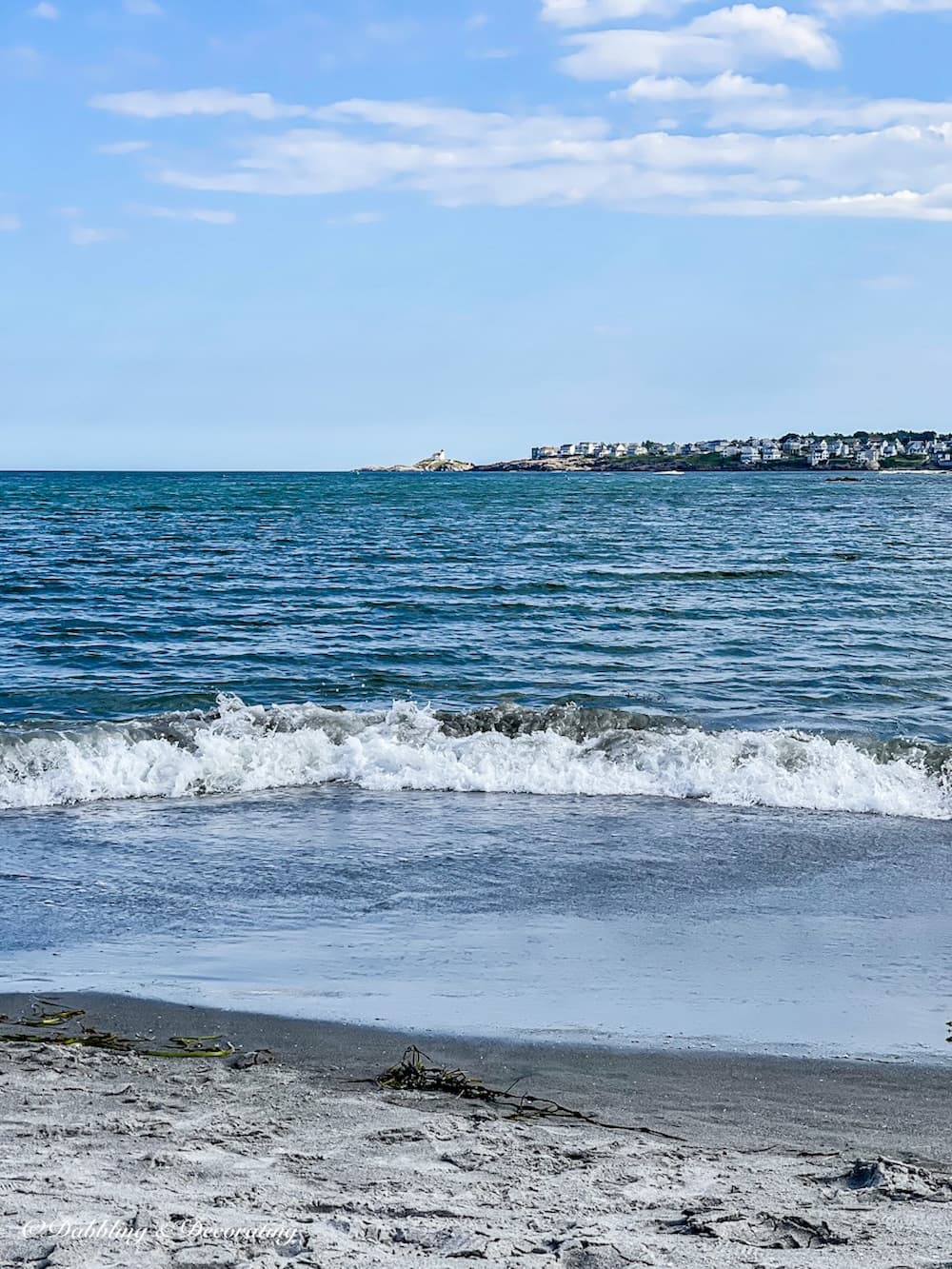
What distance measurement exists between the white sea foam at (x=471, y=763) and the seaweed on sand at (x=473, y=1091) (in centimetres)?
648

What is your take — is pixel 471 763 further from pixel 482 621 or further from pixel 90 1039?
pixel 482 621

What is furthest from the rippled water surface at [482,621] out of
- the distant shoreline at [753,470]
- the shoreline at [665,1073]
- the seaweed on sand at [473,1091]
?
the distant shoreline at [753,470]

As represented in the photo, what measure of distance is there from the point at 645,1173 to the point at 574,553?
106 feet

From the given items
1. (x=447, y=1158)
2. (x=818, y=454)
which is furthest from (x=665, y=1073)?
(x=818, y=454)

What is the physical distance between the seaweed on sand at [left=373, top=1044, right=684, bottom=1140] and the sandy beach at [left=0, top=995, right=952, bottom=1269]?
2.2 inches

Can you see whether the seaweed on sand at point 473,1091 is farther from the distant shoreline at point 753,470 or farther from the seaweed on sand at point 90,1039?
the distant shoreline at point 753,470

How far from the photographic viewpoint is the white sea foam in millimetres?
11352

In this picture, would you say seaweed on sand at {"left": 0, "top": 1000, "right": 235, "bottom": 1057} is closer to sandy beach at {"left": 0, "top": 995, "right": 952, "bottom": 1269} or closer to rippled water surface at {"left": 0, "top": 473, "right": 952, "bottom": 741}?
sandy beach at {"left": 0, "top": 995, "right": 952, "bottom": 1269}

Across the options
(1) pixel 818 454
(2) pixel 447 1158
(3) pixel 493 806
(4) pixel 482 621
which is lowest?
(3) pixel 493 806

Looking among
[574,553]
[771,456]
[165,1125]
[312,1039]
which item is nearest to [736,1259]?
[165,1125]

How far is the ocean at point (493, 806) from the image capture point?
6.35m

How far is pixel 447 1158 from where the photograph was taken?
430cm

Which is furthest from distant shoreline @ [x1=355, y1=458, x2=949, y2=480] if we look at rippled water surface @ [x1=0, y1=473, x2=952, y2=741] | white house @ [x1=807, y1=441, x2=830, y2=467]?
rippled water surface @ [x1=0, y1=473, x2=952, y2=741]

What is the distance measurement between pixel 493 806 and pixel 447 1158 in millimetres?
6681
